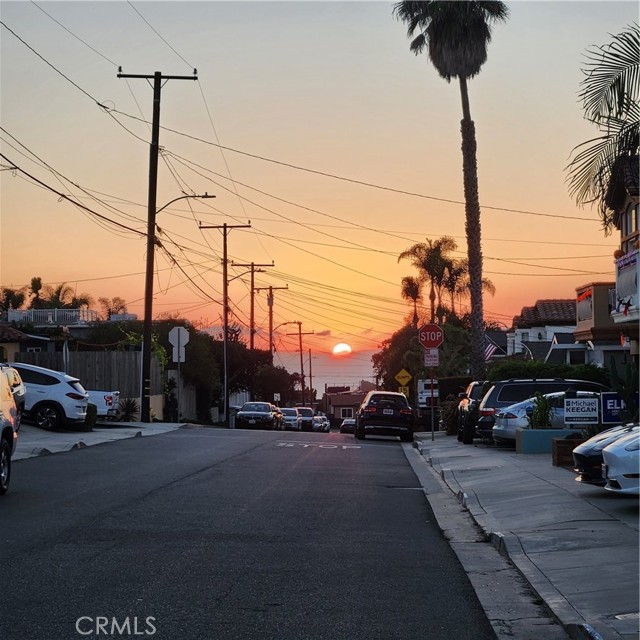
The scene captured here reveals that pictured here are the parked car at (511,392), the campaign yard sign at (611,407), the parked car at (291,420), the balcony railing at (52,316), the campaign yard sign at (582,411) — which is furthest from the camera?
the balcony railing at (52,316)

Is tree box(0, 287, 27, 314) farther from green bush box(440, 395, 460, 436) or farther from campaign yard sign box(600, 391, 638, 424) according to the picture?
campaign yard sign box(600, 391, 638, 424)

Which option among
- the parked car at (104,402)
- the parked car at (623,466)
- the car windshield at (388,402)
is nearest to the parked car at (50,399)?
the parked car at (104,402)

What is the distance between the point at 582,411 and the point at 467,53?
19.7 metres

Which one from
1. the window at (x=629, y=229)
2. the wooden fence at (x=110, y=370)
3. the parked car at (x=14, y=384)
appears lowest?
the parked car at (x=14, y=384)

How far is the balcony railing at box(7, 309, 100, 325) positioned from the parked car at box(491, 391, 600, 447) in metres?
44.9

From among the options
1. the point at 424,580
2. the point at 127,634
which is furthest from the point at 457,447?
the point at 127,634

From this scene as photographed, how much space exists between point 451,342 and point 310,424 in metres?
11.1

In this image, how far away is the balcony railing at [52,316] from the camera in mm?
63281

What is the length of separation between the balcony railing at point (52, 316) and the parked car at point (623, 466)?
178ft

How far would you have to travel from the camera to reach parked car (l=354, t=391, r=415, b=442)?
3416cm

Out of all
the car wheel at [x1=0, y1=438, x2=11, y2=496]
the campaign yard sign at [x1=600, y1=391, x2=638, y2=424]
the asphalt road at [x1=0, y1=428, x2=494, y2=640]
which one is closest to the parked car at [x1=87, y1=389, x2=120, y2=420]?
the asphalt road at [x1=0, y1=428, x2=494, y2=640]

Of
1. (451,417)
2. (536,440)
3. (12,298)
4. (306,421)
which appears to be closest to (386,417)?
(451,417)

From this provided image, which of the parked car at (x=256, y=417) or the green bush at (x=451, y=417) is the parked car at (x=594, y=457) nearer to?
the green bush at (x=451, y=417)

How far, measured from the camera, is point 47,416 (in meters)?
28.0
